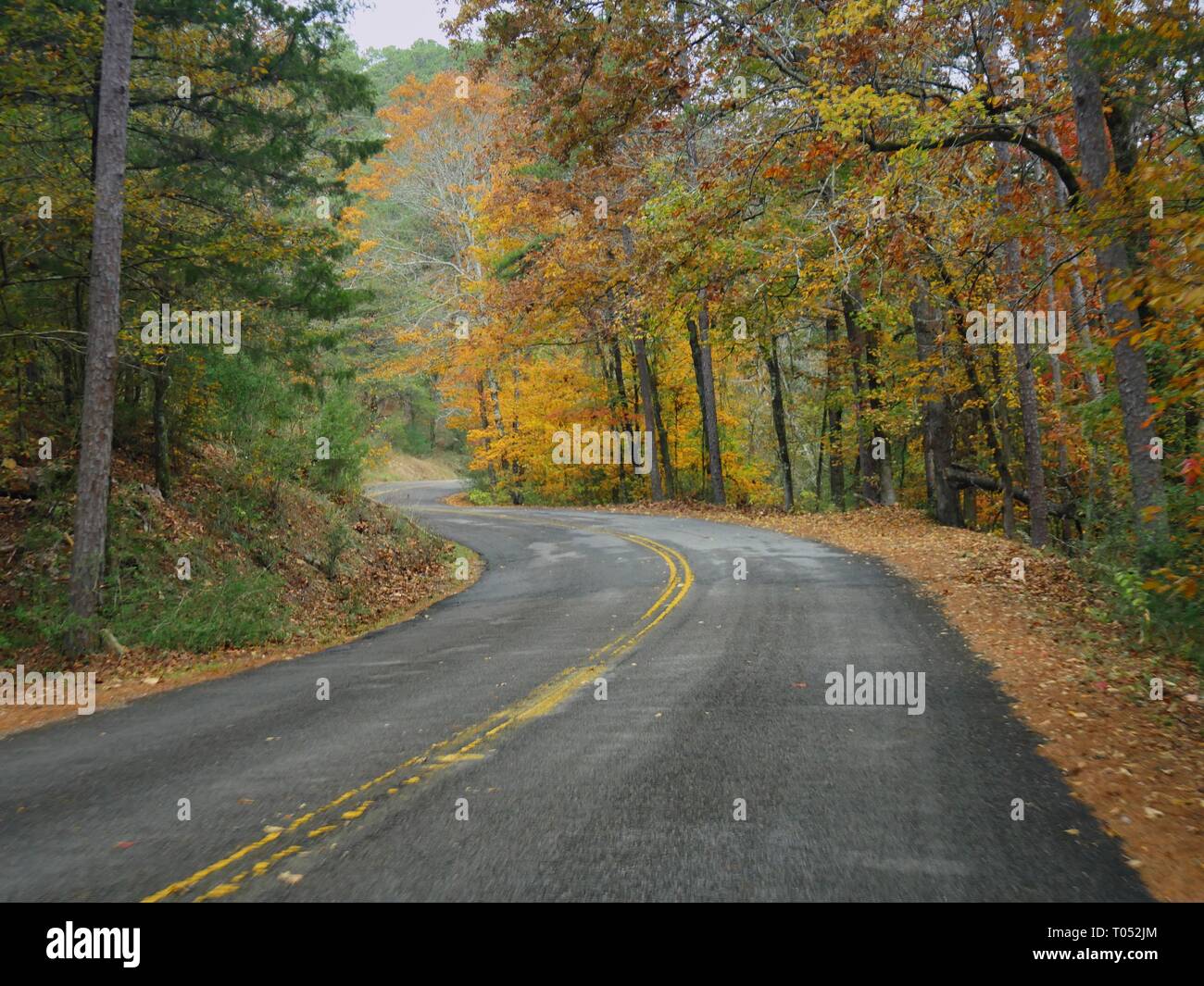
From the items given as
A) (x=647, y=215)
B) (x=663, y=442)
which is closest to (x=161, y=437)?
(x=647, y=215)

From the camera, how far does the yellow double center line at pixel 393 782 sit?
387 cm

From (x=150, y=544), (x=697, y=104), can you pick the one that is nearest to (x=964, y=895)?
(x=697, y=104)

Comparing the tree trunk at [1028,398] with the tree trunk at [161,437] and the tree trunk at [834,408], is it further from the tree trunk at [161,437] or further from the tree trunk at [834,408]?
the tree trunk at [161,437]

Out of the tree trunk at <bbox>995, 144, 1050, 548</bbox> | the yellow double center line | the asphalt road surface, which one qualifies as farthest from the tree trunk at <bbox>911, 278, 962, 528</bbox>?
the yellow double center line

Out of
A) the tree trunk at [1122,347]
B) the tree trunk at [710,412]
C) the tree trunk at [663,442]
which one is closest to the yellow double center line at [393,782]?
the tree trunk at [1122,347]

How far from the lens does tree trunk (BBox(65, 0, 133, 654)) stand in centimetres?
943

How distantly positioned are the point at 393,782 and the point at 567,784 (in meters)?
1.19

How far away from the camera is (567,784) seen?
5000 mm

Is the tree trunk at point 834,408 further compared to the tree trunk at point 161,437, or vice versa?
the tree trunk at point 834,408

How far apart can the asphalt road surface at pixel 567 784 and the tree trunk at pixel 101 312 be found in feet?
8.18

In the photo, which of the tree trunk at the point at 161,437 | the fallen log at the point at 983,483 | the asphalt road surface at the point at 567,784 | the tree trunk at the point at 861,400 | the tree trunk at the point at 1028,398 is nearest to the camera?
the asphalt road surface at the point at 567,784

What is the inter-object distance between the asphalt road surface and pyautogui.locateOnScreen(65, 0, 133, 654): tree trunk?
2.49 metres

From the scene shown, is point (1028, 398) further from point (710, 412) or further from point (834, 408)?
point (710, 412)
